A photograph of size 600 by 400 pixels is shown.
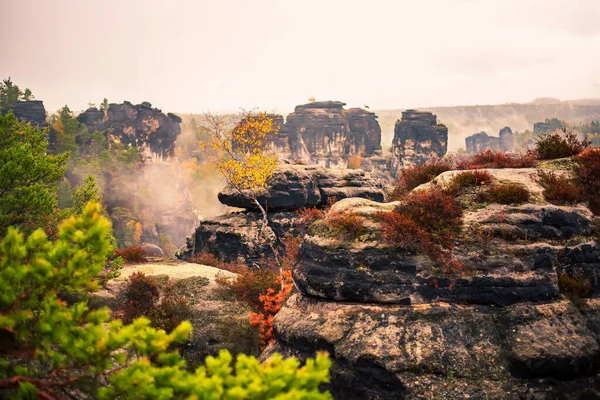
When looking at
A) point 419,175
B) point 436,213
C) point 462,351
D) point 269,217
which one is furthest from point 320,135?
point 462,351

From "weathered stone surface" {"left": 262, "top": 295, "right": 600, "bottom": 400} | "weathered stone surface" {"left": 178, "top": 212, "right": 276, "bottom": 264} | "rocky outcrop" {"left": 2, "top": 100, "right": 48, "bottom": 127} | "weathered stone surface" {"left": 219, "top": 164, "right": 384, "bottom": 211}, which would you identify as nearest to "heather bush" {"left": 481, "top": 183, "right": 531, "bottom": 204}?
"weathered stone surface" {"left": 262, "top": 295, "right": 600, "bottom": 400}

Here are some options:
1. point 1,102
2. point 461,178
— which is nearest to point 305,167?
point 461,178

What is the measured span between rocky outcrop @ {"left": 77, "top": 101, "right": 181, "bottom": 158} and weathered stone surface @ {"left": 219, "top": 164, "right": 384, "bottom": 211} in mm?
97389

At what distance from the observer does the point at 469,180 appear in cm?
1536

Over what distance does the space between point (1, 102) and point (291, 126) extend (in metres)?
103

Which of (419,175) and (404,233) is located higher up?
(419,175)

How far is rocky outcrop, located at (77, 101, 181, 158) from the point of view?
127 meters

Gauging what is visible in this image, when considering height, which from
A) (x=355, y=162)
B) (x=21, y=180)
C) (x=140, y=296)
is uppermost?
(x=21, y=180)

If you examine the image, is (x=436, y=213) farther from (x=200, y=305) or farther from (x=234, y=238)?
(x=234, y=238)

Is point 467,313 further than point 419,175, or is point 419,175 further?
point 419,175

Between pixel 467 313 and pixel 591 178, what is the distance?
7947mm

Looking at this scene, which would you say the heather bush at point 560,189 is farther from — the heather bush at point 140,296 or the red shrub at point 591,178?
the heather bush at point 140,296

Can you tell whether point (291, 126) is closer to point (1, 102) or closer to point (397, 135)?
point (397, 135)

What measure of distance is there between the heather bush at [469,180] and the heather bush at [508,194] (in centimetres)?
79
